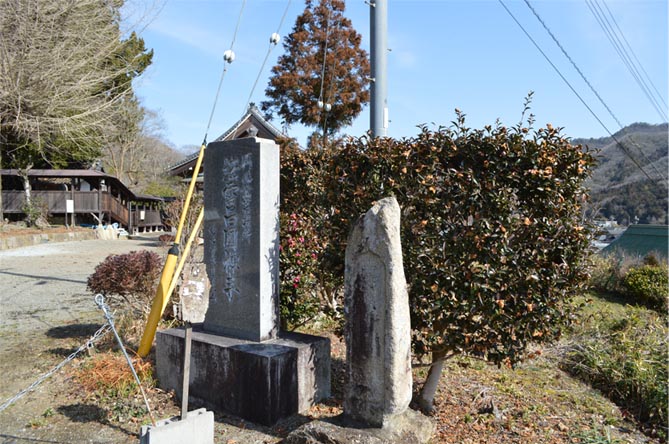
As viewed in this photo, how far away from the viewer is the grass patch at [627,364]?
5.08m

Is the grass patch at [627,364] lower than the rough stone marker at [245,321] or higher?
lower

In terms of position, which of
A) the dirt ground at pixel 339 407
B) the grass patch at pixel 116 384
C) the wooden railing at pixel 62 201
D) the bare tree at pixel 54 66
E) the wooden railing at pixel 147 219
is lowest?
the dirt ground at pixel 339 407

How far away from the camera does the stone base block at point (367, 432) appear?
3.25 m

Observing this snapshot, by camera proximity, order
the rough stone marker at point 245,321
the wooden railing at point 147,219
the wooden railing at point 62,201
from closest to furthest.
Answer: the rough stone marker at point 245,321, the wooden railing at point 62,201, the wooden railing at point 147,219

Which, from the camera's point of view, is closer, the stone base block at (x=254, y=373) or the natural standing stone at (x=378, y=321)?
the natural standing stone at (x=378, y=321)

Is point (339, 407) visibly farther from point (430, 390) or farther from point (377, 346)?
point (377, 346)

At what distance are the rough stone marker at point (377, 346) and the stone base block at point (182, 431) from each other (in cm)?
63

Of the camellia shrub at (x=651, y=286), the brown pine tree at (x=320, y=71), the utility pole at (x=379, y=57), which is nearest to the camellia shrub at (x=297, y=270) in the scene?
the utility pole at (x=379, y=57)

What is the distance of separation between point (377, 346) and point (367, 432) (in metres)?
0.60

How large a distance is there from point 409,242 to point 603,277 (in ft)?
35.2

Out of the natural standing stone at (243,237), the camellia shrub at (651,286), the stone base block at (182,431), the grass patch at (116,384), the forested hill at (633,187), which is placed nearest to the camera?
Result: the stone base block at (182,431)

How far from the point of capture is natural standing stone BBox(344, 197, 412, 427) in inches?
130

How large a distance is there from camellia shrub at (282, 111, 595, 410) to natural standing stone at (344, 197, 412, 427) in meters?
0.74

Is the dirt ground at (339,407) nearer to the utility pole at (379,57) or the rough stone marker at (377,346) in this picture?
the rough stone marker at (377,346)
